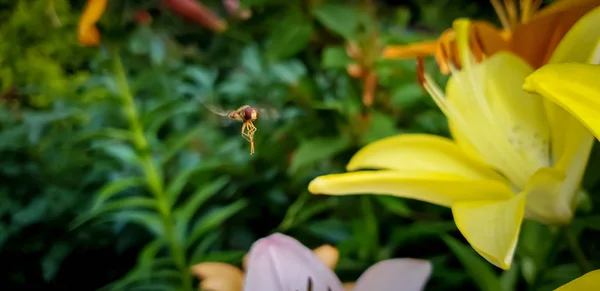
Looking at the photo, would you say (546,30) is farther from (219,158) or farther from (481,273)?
(219,158)

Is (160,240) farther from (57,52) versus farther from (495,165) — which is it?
(57,52)

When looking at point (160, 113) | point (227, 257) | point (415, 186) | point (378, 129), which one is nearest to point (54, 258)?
point (160, 113)

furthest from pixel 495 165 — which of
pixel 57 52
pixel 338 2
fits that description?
pixel 57 52

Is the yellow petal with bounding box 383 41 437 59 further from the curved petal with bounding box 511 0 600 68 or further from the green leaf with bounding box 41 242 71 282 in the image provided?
the green leaf with bounding box 41 242 71 282

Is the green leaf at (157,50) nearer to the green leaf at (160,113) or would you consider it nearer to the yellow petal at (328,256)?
the green leaf at (160,113)

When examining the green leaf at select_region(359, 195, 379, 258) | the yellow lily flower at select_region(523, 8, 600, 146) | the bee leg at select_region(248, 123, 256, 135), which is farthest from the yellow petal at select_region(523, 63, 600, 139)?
the green leaf at select_region(359, 195, 379, 258)

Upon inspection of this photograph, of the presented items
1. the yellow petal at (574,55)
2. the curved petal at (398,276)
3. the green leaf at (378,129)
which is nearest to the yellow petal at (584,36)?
the yellow petal at (574,55)
